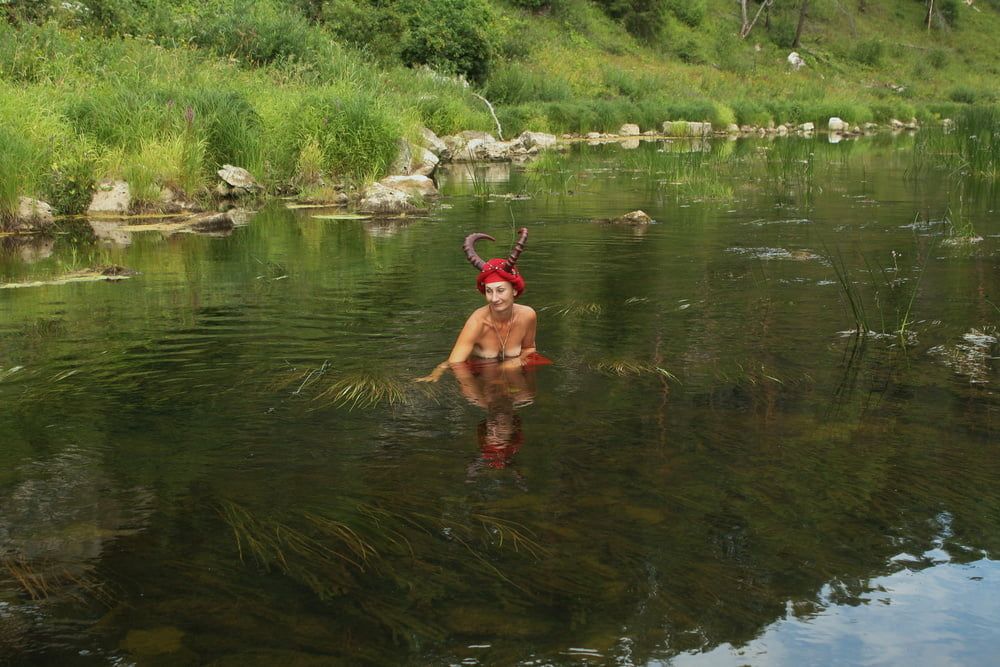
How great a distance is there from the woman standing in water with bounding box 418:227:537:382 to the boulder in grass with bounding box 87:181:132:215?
9051mm

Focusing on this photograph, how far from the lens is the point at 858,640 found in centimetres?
337

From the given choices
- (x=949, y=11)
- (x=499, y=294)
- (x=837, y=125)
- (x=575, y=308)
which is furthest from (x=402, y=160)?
(x=949, y=11)

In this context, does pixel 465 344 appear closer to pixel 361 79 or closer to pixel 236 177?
pixel 236 177

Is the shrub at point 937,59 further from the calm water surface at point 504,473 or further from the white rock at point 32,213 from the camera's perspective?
the white rock at point 32,213

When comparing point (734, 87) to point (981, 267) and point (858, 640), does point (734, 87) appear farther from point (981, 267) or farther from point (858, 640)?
point (858, 640)

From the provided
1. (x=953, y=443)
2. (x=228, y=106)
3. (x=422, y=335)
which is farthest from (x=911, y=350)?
(x=228, y=106)

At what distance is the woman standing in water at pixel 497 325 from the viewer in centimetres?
664

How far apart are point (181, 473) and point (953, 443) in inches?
143

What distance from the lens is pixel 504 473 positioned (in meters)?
4.72

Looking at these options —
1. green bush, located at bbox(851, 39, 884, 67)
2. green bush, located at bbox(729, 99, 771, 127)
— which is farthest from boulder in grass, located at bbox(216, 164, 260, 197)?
green bush, located at bbox(851, 39, 884, 67)

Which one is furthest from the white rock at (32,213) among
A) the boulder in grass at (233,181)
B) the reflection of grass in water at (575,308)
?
the reflection of grass in water at (575,308)

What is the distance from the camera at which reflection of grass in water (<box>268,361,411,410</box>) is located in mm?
5914

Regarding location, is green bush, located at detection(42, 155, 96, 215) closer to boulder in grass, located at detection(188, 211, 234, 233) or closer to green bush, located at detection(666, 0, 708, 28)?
boulder in grass, located at detection(188, 211, 234, 233)

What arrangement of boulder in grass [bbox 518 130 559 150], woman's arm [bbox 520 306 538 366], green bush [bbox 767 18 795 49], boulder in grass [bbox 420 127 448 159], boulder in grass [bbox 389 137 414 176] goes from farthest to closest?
1. green bush [bbox 767 18 795 49]
2. boulder in grass [bbox 518 130 559 150]
3. boulder in grass [bbox 420 127 448 159]
4. boulder in grass [bbox 389 137 414 176]
5. woman's arm [bbox 520 306 538 366]
